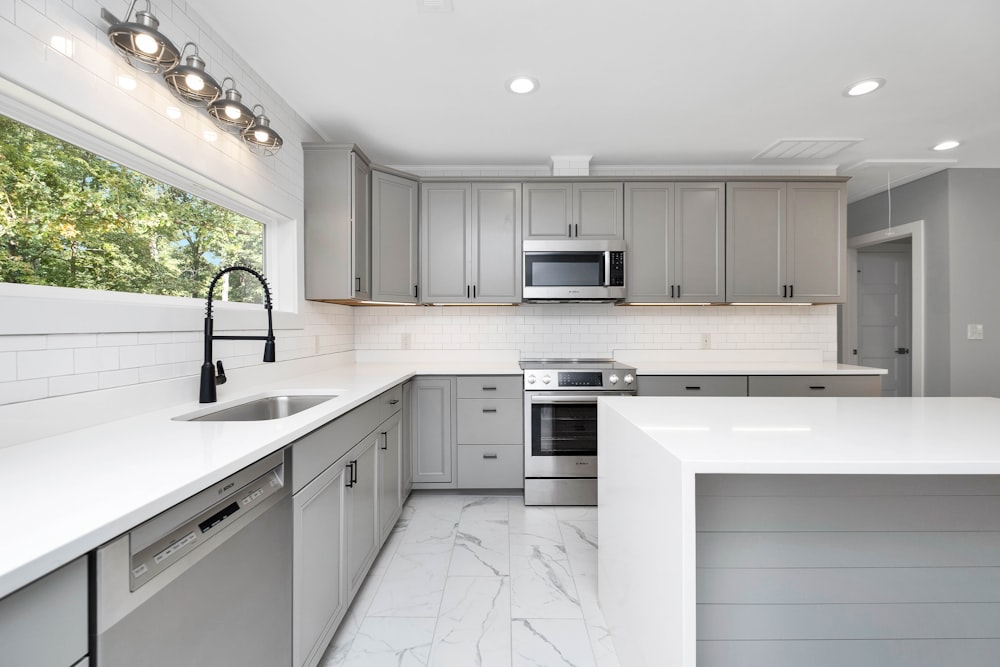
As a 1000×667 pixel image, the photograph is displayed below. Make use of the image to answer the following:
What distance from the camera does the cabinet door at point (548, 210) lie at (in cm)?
337

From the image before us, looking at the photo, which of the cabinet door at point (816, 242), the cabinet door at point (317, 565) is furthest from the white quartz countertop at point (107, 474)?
the cabinet door at point (816, 242)

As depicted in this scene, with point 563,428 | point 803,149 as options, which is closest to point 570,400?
point 563,428

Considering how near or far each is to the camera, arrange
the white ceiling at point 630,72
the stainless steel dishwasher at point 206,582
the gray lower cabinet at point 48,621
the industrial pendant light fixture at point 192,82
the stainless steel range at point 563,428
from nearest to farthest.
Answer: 1. the gray lower cabinet at point 48,621
2. the stainless steel dishwasher at point 206,582
3. the industrial pendant light fixture at point 192,82
4. the white ceiling at point 630,72
5. the stainless steel range at point 563,428

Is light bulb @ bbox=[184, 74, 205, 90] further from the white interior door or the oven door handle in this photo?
the white interior door

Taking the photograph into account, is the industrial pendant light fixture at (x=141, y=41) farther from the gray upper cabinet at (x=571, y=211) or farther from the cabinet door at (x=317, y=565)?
the gray upper cabinet at (x=571, y=211)

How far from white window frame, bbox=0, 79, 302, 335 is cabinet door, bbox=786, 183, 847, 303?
3.66 metres

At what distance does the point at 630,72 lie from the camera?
90.5 inches

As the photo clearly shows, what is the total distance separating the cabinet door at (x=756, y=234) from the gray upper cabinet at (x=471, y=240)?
164 cm

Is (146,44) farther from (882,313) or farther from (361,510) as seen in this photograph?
(882,313)

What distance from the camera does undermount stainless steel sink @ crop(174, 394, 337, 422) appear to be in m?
1.79

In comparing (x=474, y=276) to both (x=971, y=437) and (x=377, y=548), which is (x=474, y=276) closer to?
(x=377, y=548)

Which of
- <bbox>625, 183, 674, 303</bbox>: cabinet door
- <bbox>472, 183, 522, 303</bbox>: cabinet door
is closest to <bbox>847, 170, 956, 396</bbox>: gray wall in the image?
<bbox>625, 183, 674, 303</bbox>: cabinet door

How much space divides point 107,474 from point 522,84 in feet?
7.82

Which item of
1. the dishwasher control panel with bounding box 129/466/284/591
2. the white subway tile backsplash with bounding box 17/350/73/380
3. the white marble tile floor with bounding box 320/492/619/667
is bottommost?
the white marble tile floor with bounding box 320/492/619/667
